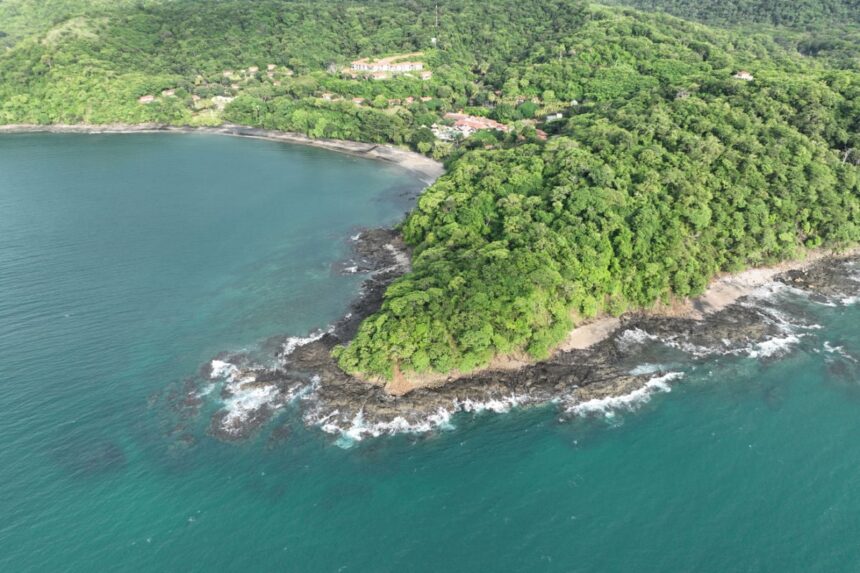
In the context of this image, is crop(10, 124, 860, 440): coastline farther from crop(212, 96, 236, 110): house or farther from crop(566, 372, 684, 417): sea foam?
crop(212, 96, 236, 110): house

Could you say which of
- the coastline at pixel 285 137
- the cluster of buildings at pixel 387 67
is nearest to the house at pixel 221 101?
the coastline at pixel 285 137

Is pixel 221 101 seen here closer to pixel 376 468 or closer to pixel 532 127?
pixel 532 127

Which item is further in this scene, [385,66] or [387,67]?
[385,66]

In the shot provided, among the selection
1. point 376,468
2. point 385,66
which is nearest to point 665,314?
point 376,468

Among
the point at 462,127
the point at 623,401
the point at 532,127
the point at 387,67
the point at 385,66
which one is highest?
the point at 385,66

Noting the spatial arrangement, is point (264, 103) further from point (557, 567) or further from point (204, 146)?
point (557, 567)

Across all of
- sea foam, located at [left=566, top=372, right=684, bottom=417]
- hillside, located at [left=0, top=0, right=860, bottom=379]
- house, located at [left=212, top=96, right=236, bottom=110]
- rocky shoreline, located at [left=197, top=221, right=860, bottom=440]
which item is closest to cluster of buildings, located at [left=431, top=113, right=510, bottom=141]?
hillside, located at [left=0, top=0, right=860, bottom=379]

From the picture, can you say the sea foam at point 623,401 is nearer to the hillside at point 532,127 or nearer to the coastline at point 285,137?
the hillside at point 532,127
